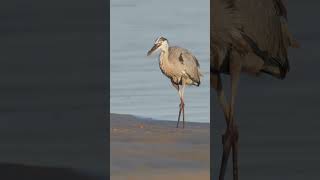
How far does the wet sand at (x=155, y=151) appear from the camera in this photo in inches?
213

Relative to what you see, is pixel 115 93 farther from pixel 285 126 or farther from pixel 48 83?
pixel 285 126

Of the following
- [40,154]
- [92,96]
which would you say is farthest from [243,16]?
[40,154]

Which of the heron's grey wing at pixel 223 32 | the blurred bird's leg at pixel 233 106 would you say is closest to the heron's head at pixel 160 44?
the heron's grey wing at pixel 223 32

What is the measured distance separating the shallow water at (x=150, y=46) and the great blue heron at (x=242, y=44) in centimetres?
10

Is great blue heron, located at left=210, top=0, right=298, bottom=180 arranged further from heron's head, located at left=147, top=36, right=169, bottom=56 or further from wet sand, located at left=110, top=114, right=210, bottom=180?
heron's head, located at left=147, top=36, right=169, bottom=56

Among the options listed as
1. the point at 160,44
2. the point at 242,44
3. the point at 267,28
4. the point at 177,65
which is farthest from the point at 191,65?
the point at 267,28

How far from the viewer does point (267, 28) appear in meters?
5.54

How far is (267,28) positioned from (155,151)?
110 centimetres

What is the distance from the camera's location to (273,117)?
550 centimetres

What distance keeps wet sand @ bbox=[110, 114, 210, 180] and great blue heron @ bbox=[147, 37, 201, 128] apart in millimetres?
201

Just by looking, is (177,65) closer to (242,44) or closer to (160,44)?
(160,44)

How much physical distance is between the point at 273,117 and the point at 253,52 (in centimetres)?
45

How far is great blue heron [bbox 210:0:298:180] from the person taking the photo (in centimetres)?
546

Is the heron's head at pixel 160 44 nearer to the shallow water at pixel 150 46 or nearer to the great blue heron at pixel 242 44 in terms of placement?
the shallow water at pixel 150 46
